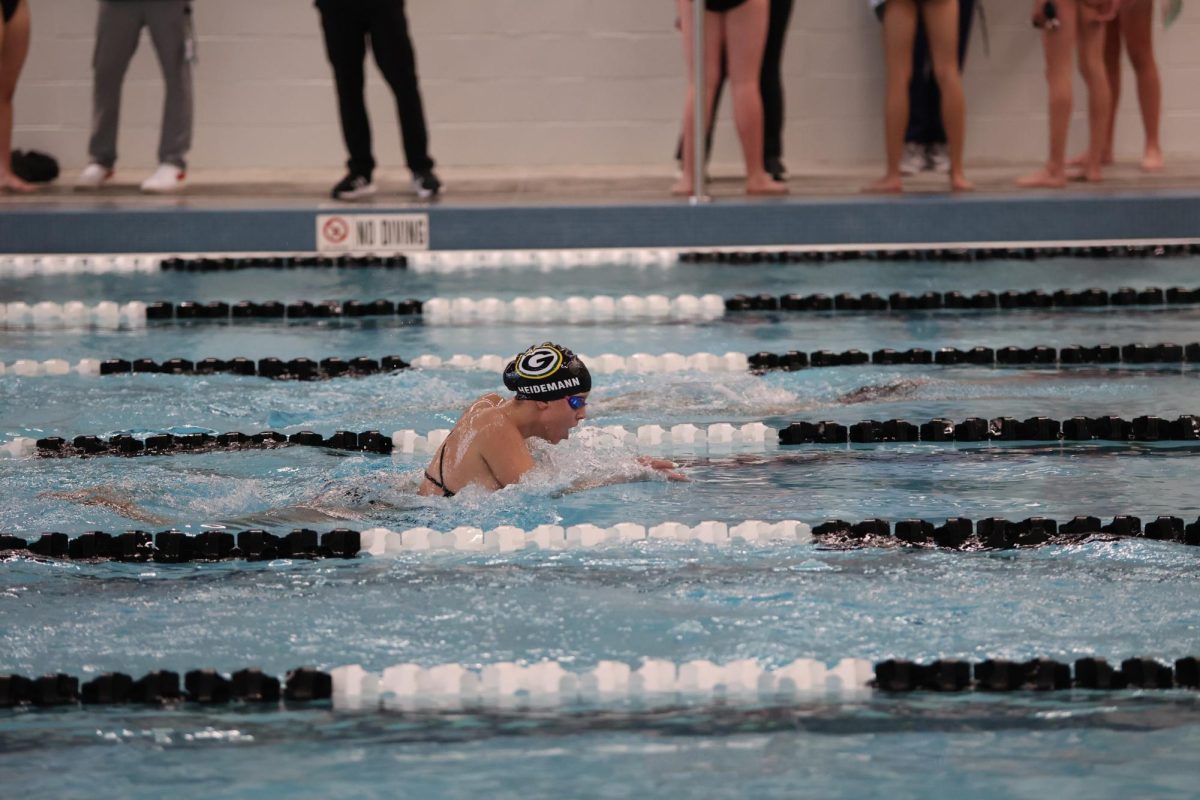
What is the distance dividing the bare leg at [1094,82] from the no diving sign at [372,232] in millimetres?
3418

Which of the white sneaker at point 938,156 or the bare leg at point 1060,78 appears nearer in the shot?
the bare leg at point 1060,78

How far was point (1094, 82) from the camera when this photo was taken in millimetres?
8789

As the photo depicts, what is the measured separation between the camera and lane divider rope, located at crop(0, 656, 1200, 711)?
3141 millimetres

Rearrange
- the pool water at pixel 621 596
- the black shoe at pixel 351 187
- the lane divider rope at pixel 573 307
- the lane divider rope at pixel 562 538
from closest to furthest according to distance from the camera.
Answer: the pool water at pixel 621 596 → the lane divider rope at pixel 562 538 → the lane divider rope at pixel 573 307 → the black shoe at pixel 351 187

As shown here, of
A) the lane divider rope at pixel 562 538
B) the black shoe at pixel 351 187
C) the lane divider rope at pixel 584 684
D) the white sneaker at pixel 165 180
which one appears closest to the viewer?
the lane divider rope at pixel 584 684

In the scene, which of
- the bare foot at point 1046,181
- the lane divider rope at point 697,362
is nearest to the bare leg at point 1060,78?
the bare foot at point 1046,181

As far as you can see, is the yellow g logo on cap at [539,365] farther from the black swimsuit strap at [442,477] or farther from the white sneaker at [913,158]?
the white sneaker at [913,158]

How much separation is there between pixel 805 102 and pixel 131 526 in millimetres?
7476

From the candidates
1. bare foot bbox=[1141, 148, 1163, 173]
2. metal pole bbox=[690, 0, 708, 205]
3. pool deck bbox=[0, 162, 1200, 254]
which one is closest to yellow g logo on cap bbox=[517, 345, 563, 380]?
metal pole bbox=[690, 0, 708, 205]

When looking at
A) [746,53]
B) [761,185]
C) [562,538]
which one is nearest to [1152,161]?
[761,185]

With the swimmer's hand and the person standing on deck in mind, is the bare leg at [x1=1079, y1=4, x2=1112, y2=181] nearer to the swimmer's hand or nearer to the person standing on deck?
the person standing on deck

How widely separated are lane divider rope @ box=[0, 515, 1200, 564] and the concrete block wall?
6.86m

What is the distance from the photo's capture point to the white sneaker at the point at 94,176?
945 cm

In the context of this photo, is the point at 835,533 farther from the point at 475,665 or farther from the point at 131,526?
the point at 131,526
